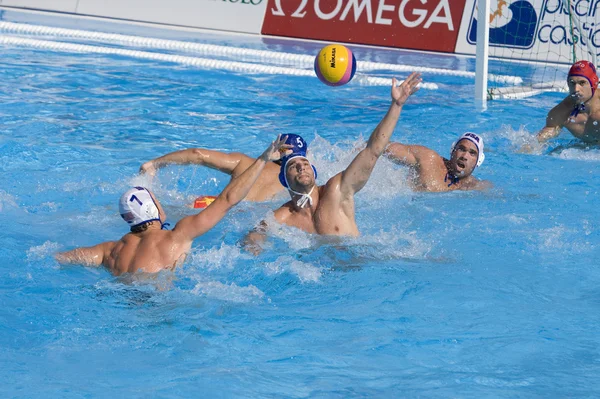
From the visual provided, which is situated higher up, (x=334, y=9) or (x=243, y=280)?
(x=334, y=9)

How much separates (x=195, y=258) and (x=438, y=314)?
1.61 metres

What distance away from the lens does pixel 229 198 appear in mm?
4633

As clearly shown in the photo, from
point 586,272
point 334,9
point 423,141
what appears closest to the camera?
point 586,272

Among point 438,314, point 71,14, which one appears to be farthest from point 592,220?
point 71,14

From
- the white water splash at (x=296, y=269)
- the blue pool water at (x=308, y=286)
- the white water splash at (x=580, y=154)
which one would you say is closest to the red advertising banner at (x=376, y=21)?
the blue pool water at (x=308, y=286)

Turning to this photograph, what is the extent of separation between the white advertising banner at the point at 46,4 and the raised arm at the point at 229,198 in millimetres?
11666

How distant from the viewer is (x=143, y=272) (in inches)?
186

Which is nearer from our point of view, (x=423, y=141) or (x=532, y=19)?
(x=423, y=141)

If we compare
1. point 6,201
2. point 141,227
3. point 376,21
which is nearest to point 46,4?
point 376,21

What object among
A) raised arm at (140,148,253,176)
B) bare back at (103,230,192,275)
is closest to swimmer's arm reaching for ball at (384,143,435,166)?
raised arm at (140,148,253,176)

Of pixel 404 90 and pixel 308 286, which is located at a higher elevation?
pixel 404 90

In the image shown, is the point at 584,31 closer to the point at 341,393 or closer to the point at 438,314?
the point at 438,314

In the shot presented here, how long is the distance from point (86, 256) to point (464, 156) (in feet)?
11.0

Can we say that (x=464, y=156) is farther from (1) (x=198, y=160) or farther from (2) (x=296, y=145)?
(1) (x=198, y=160)
